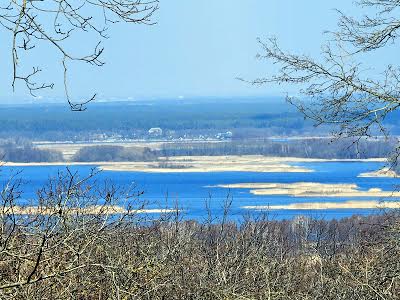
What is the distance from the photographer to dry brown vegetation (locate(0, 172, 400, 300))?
721 centimetres

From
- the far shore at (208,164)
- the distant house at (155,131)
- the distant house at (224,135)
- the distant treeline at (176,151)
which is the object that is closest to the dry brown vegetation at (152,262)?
the far shore at (208,164)

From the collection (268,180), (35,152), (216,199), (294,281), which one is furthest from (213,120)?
(294,281)

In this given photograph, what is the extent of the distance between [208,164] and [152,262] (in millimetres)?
79379

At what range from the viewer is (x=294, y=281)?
13.7m

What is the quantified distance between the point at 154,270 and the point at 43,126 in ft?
411

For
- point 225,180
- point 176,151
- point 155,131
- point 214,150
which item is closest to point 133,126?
point 155,131

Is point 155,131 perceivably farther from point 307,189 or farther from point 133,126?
point 307,189

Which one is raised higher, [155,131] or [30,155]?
[30,155]

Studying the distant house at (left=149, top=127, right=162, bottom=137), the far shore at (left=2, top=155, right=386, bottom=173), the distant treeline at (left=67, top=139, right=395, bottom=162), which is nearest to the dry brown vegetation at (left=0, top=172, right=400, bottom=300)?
the far shore at (left=2, top=155, right=386, bottom=173)

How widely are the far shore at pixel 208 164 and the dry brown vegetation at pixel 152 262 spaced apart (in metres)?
58.3

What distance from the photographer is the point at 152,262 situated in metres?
9.20

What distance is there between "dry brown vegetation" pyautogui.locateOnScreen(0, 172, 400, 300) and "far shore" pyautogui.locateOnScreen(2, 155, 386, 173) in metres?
58.3

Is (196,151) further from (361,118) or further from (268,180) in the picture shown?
(361,118)

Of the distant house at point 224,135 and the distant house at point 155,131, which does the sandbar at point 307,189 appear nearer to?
the distant house at point 224,135
